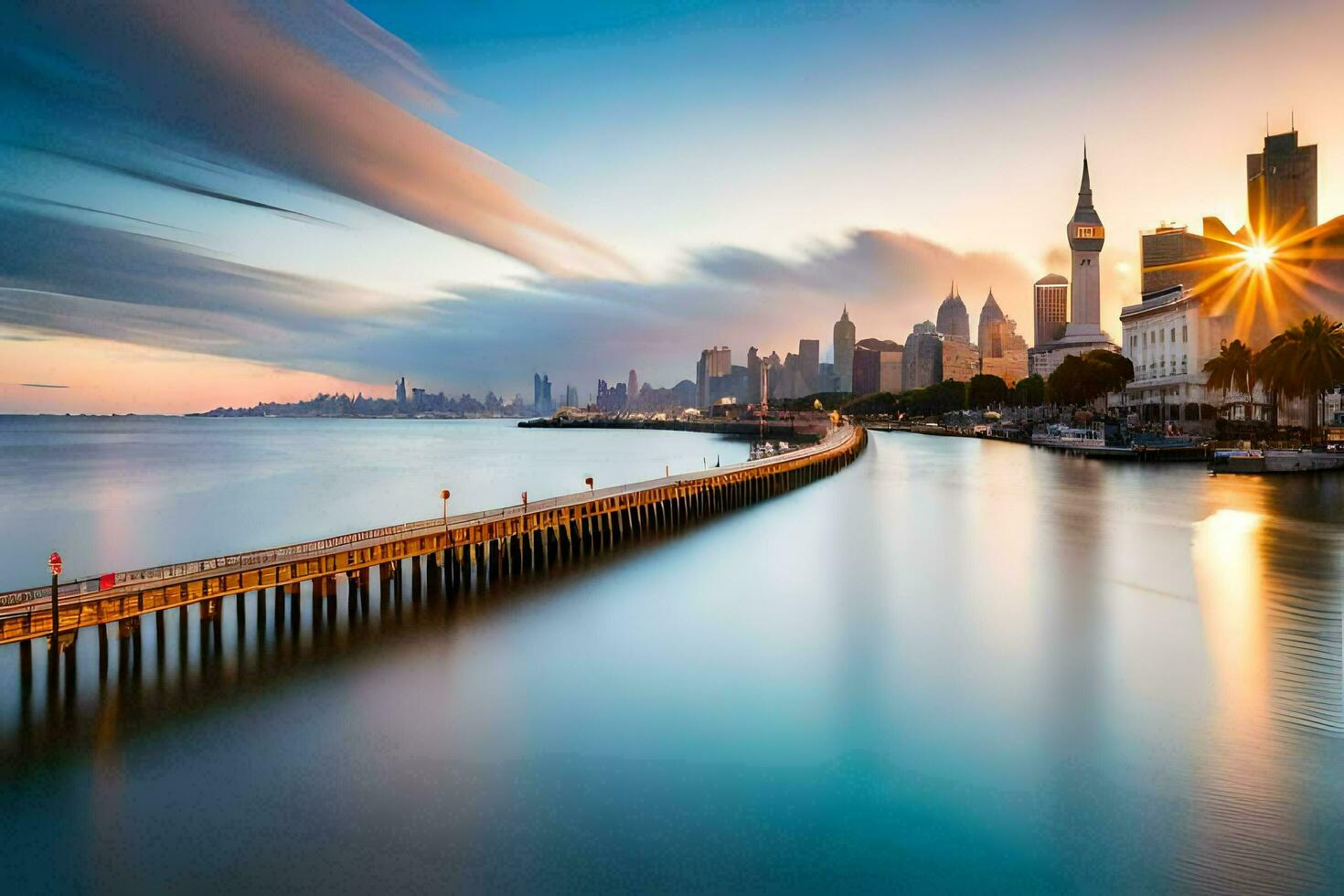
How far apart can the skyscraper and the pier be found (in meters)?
187

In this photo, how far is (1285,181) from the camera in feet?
606

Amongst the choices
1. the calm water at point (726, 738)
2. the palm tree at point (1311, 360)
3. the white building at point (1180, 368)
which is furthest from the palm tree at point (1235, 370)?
the calm water at point (726, 738)

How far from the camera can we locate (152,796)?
49.9 feet

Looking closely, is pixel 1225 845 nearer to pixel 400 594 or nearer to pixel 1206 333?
pixel 400 594

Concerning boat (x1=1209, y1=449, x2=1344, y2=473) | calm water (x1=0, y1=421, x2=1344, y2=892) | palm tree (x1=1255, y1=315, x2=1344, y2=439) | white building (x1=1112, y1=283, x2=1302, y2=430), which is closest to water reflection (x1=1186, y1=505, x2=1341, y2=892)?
calm water (x1=0, y1=421, x2=1344, y2=892)

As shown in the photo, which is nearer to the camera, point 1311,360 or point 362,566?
point 362,566

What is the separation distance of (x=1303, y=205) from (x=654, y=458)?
153 m

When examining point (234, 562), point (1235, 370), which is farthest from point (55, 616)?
point (1235, 370)

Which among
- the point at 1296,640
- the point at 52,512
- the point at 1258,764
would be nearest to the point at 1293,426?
the point at 1296,640

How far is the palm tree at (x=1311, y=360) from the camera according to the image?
81.7 m

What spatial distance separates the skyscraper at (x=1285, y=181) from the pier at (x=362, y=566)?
187 metres

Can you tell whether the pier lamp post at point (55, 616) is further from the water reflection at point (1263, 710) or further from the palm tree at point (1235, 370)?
the palm tree at point (1235, 370)

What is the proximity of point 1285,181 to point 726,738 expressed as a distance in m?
221

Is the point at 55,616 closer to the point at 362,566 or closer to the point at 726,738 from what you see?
the point at 362,566
